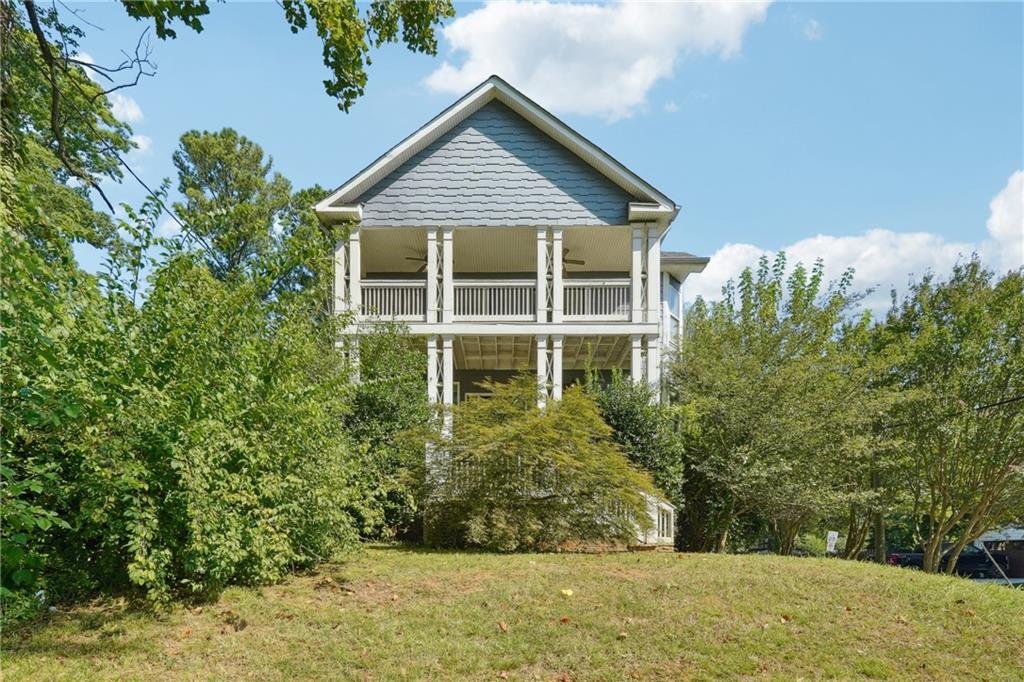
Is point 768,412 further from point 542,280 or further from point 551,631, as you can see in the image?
point 551,631

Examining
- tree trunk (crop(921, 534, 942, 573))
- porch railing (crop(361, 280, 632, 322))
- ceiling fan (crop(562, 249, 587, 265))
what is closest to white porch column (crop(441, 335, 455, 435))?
porch railing (crop(361, 280, 632, 322))

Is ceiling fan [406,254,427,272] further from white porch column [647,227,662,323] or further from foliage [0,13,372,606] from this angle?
foliage [0,13,372,606]

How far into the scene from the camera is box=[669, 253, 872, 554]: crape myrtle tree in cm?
1406

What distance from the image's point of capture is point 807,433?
1407cm

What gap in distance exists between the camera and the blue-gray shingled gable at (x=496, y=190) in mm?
16359

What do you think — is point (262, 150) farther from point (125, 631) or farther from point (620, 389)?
point (125, 631)

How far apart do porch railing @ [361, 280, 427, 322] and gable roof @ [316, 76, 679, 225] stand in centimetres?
157

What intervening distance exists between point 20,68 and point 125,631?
9.65m

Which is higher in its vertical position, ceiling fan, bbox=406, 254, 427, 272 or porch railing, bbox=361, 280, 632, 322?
ceiling fan, bbox=406, 254, 427, 272

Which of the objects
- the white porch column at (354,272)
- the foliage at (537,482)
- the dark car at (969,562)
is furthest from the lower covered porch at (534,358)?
the dark car at (969,562)

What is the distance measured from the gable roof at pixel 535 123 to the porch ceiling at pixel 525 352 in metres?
3.03

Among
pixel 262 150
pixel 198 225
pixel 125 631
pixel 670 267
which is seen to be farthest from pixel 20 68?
pixel 262 150

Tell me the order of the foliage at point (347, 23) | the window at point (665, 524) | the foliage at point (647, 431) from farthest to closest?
the foliage at point (647, 431) → the window at point (665, 524) → the foliage at point (347, 23)

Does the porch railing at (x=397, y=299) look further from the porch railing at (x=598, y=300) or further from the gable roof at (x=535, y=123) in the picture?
the porch railing at (x=598, y=300)
